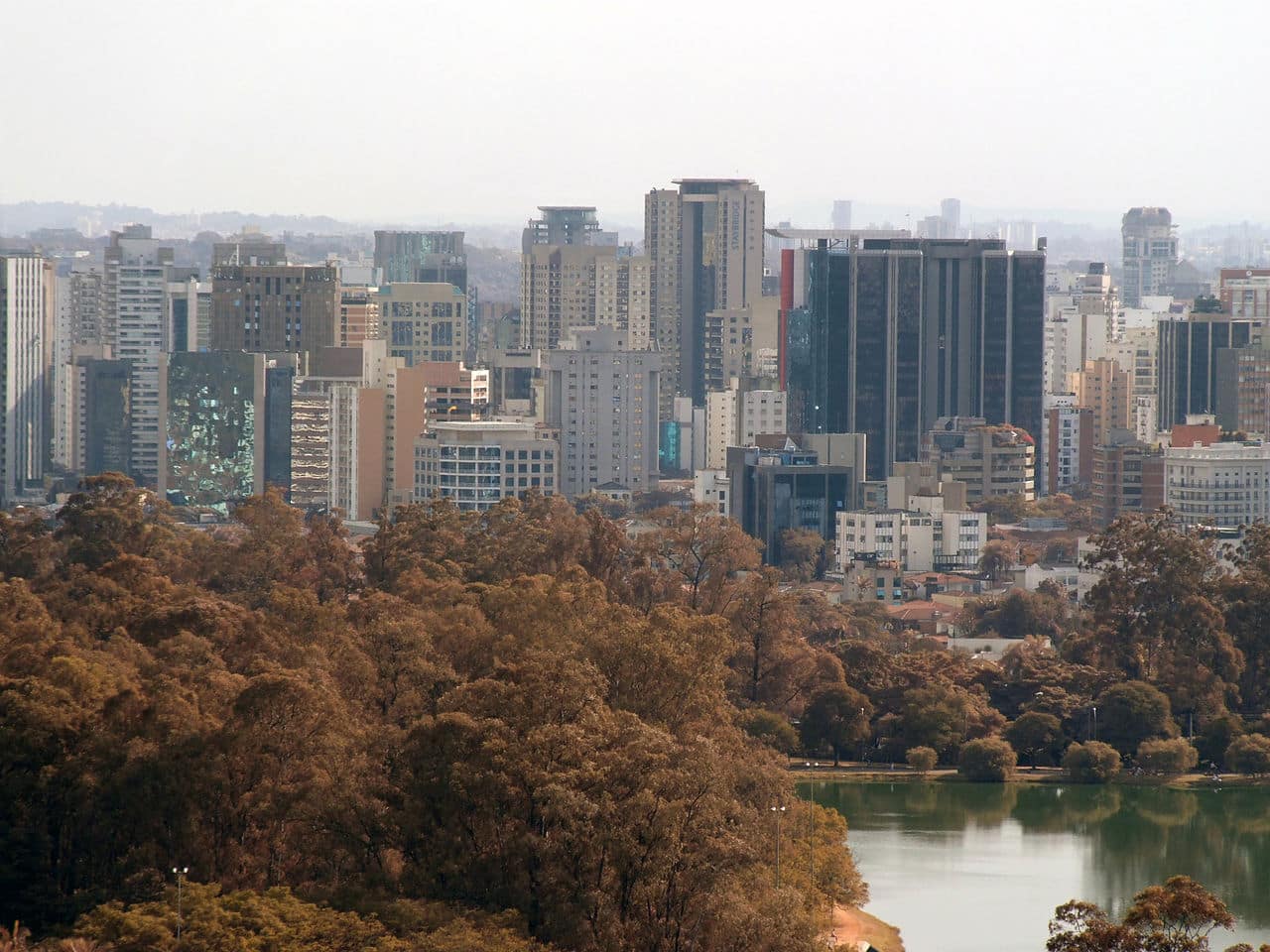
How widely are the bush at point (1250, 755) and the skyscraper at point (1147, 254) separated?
91.0 meters

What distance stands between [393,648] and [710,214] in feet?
218

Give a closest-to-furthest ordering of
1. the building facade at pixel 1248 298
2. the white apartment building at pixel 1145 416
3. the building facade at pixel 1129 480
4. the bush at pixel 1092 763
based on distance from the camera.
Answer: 1. the bush at pixel 1092 763
2. the building facade at pixel 1129 480
3. the white apartment building at pixel 1145 416
4. the building facade at pixel 1248 298

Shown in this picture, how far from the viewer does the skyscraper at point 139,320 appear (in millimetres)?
69375

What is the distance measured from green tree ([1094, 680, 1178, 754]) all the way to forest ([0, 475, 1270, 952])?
29 millimetres

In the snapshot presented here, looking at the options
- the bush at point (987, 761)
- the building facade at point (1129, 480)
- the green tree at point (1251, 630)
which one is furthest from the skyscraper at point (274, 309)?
the bush at point (987, 761)

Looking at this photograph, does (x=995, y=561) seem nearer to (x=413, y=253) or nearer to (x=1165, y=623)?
(x=1165, y=623)

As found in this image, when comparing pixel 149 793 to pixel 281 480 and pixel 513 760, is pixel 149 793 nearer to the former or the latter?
pixel 513 760

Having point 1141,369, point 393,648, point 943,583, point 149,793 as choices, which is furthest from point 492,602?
point 1141,369

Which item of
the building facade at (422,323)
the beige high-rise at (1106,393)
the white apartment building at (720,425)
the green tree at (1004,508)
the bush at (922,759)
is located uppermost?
the building facade at (422,323)

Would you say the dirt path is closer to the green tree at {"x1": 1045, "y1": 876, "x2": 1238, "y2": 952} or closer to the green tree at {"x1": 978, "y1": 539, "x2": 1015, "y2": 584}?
the green tree at {"x1": 1045, "y1": 876, "x2": 1238, "y2": 952}

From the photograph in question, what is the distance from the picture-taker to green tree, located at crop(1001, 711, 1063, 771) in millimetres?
30750

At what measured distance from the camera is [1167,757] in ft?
99.1

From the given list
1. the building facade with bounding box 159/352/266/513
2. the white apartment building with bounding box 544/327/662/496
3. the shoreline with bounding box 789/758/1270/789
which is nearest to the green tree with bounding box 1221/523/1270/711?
the shoreline with bounding box 789/758/1270/789

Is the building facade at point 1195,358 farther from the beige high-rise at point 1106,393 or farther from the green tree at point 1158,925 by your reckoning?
the green tree at point 1158,925
